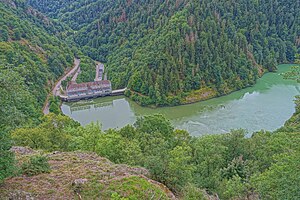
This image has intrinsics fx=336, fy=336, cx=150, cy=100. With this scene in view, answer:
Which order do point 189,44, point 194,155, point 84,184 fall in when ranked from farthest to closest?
point 189,44 < point 194,155 < point 84,184

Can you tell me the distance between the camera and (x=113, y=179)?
50.4 feet

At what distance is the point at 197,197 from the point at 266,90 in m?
58.2

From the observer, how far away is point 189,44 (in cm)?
7331

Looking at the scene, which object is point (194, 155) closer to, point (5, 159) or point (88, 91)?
point (5, 159)

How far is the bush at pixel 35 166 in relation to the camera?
51.0 feet

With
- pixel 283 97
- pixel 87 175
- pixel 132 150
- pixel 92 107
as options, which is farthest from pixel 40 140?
pixel 283 97

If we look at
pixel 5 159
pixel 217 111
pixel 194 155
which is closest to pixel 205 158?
pixel 194 155

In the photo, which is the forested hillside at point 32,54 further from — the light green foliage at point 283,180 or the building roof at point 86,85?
the light green foliage at point 283,180

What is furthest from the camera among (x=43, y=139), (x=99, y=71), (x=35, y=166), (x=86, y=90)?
(x=99, y=71)

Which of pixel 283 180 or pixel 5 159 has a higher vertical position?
pixel 5 159

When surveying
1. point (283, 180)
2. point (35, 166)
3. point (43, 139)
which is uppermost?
point (35, 166)

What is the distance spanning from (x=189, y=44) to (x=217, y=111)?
2163 cm

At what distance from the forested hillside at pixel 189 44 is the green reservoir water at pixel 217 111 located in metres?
3.16

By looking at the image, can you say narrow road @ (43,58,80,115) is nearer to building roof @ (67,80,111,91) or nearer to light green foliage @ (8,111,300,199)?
building roof @ (67,80,111,91)
